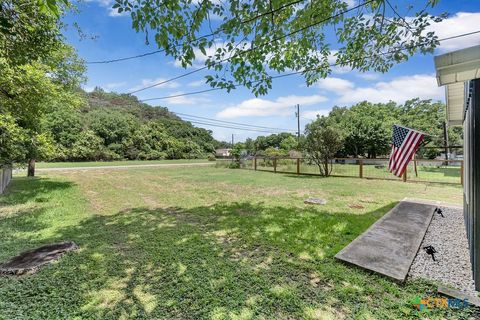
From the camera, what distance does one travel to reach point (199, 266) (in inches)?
106

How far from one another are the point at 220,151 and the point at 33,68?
48907 millimetres

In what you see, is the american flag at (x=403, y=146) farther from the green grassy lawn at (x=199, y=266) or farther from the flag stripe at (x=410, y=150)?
the green grassy lawn at (x=199, y=266)

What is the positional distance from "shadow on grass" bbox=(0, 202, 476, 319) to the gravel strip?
38 cm

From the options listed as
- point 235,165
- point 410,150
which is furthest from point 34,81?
point 235,165

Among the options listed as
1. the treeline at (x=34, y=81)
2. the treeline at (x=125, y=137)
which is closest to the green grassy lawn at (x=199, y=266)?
the treeline at (x=34, y=81)

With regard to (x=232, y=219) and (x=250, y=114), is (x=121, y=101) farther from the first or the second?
(x=232, y=219)

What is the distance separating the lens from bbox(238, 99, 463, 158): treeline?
24984 millimetres

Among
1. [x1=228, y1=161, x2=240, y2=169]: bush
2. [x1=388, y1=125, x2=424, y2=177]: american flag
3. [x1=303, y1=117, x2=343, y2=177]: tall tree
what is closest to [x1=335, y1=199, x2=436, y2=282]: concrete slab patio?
[x1=388, y1=125, x2=424, y2=177]: american flag

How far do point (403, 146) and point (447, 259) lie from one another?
9.58ft

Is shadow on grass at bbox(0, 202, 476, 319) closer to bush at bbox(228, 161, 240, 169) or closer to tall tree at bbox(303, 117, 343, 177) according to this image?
tall tree at bbox(303, 117, 343, 177)

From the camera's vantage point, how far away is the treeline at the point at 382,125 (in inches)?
984

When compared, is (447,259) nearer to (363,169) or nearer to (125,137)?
(363,169)

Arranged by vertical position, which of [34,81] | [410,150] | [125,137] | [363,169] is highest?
[125,137]

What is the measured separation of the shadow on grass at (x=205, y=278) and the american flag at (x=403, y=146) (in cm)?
212
